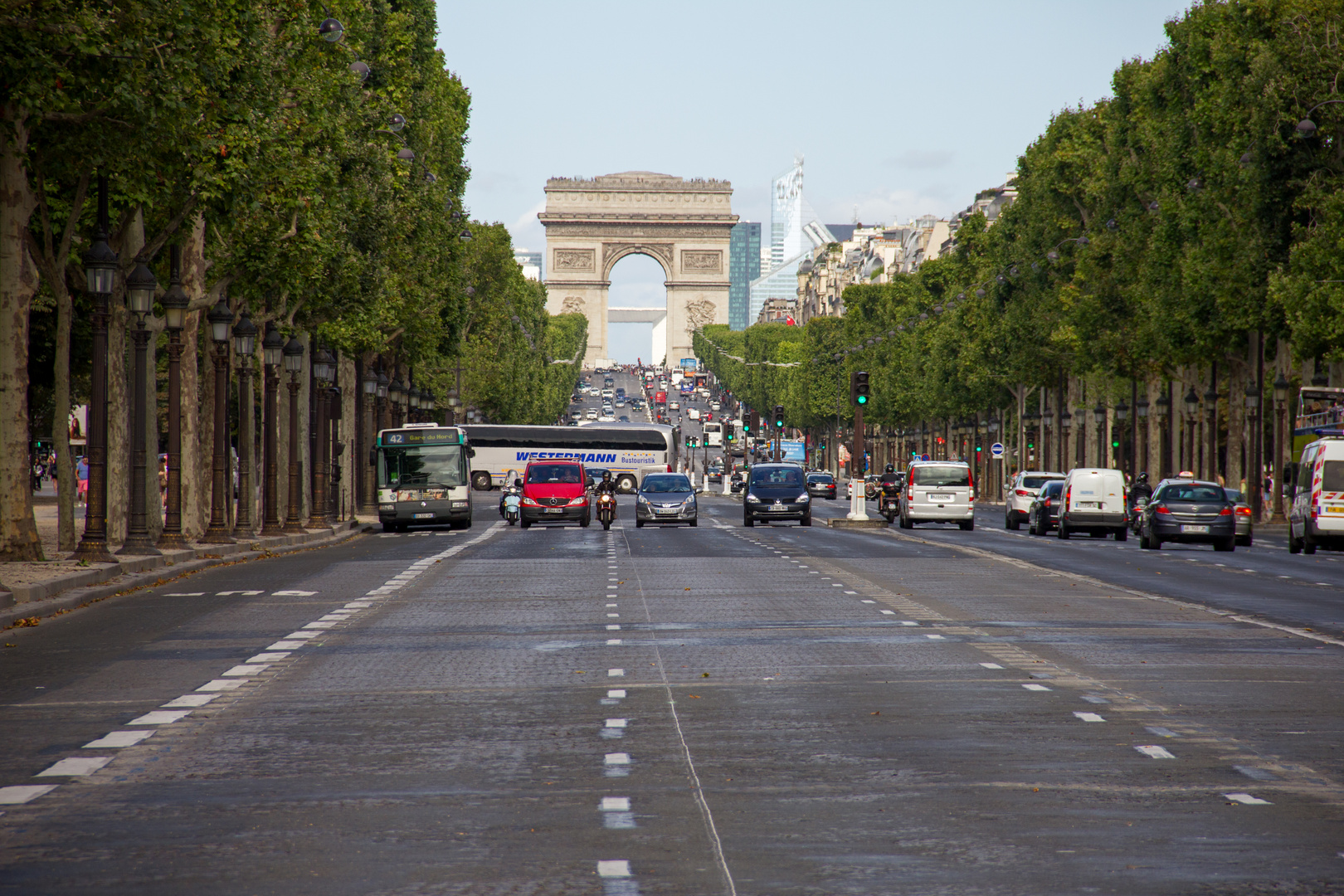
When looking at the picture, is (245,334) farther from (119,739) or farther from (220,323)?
(119,739)

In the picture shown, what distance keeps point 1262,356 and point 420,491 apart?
23423mm

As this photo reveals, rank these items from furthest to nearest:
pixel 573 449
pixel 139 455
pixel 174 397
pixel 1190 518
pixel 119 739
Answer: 1. pixel 573 449
2. pixel 1190 518
3. pixel 174 397
4. pixel 139 455
5. pixel 119 739

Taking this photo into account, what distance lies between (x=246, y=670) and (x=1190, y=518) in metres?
29.1

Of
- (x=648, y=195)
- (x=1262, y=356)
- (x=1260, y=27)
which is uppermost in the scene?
(x=648, y=195)

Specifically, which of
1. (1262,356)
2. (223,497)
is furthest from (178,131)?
(1262,356)

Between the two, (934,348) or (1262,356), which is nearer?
(1262,356)

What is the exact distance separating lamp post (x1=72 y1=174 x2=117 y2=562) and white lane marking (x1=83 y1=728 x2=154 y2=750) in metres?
15.7

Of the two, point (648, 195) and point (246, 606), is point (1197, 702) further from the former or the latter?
point (648, 195)

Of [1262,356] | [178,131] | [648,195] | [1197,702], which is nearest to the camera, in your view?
[1197,702]

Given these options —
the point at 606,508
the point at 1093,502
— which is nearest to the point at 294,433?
the point at 606,508

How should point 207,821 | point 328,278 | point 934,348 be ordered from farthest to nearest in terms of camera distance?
point 934,348
point 328,278
point 207,821

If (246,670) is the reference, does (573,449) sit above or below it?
above

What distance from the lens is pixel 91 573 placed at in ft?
74.7

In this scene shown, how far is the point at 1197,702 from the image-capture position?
11.6m
